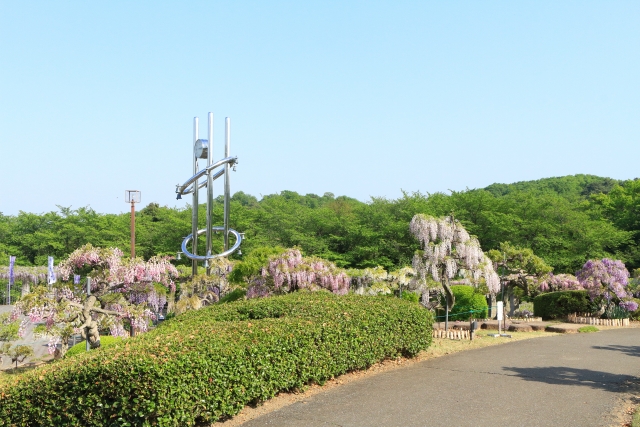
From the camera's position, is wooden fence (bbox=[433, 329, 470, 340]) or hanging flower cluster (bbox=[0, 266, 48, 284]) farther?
hanging flower cluster (bbox=[0, 266, 48, 284])

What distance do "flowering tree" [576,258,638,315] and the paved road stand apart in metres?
8.76

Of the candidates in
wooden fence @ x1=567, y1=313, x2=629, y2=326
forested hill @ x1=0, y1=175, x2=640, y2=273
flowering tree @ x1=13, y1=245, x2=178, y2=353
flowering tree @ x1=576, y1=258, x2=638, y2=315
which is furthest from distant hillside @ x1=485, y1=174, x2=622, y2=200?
flowering tree @ x1=13, y1=245, x2=178, y2=353

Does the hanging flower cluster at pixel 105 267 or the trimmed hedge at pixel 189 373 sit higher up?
the hanging flower cluster at pixel 105 267

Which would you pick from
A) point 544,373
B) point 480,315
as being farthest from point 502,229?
point 544,373

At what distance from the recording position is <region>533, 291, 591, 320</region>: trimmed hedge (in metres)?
21.4

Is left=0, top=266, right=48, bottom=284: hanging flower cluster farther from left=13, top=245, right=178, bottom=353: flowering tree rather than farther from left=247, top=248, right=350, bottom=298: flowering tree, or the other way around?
left=13, top=245, right=178, bottom=353: flowering tree

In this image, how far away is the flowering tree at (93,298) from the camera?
12047mm

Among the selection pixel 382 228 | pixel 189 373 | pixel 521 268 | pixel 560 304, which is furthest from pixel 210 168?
pixel 382 228

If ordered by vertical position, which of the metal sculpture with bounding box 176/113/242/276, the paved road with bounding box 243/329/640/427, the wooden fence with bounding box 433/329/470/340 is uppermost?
the metal sculpture with bounding box 176/113/242/276

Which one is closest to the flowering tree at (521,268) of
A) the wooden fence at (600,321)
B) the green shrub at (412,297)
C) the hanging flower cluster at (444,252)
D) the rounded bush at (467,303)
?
the rounded bush at (467,303)

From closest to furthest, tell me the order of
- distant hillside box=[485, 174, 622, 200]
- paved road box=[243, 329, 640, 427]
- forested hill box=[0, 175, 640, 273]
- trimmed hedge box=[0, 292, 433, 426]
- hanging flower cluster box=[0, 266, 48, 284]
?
trimmed hedge box=[0, 292, 433, 426]
paved road box=[243, 329, 640, 427]
forested hill box=[0, 175, 640, 273]
hanging flower cluster box=[0, 266, 48, 284]
distant hillside box=[485, 174, 622, 200]

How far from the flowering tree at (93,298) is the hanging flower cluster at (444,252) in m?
6.89

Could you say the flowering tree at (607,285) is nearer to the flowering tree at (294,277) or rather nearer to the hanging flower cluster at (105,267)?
the flowering tree at (294,277)

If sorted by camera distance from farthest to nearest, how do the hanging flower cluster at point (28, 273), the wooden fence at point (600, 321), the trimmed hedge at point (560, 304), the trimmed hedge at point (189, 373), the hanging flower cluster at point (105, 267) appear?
the hanging flower cluster at point (28, 273)
the trimmed hedge at point (560, 304)
the wooden fence at point (600, 321)
the hanging flower cluster at point (105, 267)
the trimmed hedge at point (189, 373)
